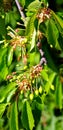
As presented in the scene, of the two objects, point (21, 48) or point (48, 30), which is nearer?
point (48, 30)

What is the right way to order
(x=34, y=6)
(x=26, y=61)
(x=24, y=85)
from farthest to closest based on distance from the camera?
(x=26, y=61), (x=24, y=85), (x=34, y=6)

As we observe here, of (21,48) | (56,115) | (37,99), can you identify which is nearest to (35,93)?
(37,99)

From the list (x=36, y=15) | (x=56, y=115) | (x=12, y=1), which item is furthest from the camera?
(x=56, y=115)

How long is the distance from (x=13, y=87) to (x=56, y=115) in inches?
77.5

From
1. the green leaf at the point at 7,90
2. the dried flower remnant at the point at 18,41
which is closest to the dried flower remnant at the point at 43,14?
the dried flower remnant at the point at 18,41

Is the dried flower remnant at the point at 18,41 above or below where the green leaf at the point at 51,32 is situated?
below

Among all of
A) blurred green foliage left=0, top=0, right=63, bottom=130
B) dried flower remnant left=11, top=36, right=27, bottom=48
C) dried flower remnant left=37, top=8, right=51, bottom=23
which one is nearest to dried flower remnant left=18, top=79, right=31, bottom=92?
blurred green foliage left=0, top=0, right=63, bottom=130

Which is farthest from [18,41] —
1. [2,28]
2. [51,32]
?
[51,32]

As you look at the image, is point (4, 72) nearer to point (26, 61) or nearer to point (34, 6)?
point (26, 61)

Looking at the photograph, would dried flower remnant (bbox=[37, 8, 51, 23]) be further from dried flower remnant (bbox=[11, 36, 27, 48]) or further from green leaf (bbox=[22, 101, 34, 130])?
green leaf (bbox=[22, 101, 34, 130])

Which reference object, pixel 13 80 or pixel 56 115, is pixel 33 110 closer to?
pixel 13 80

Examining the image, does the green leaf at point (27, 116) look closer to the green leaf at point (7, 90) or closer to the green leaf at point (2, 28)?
the green leaf at point (7, 90)

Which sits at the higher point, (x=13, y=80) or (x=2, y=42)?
(x=2, y=42)

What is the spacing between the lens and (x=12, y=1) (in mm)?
1598
